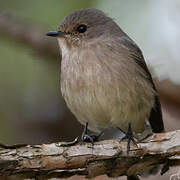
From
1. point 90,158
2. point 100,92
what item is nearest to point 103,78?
point 100,92

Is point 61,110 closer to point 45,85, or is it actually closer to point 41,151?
point 45,85

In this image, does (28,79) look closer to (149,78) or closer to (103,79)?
(149,78)

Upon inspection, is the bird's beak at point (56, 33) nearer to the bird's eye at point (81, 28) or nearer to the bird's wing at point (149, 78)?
the bird's eye at point (81, 28)

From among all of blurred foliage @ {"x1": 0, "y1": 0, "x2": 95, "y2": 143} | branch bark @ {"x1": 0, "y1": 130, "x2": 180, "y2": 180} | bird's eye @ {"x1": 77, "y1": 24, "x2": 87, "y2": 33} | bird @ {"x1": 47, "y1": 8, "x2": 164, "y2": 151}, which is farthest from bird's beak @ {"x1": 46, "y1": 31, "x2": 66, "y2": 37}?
branch bark @ {"x1": 0, "y1": 130, "x2": 180, "y2": 180}

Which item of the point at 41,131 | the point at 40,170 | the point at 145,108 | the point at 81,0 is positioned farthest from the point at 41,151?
the point at 81,0

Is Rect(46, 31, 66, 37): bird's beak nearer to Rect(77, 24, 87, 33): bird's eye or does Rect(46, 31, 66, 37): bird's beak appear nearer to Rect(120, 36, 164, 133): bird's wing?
Rect(77, 24, 87, 33): bird's eye

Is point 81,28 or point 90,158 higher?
point 81,28
